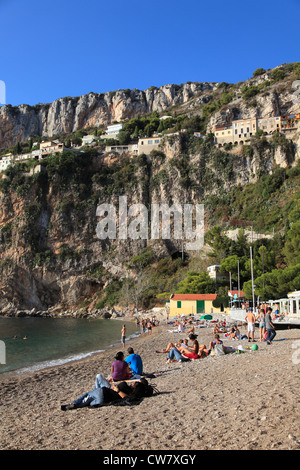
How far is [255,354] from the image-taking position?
1000 cm

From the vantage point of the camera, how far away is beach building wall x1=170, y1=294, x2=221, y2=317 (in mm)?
37656

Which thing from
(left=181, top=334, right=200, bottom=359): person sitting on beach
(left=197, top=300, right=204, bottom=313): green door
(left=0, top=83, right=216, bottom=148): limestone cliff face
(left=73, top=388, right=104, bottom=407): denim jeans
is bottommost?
(left=197, top=300, right=204, bottom=313): green door

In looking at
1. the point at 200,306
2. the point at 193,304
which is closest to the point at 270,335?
the point at 200,306

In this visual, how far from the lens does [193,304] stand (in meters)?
37.9

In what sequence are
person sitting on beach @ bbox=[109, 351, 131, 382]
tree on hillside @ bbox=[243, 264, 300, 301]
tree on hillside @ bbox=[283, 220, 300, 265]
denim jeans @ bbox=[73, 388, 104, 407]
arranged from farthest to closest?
tree on hillside @ bbox=[283, 220, 300, 265] < tree on hillside @ bbox=[243, 264, 300, 301] < person sitting on beach @ bbox=[109, 351, 131, 382] < denim jeans @ bbox=[73, 388, 104, 407]

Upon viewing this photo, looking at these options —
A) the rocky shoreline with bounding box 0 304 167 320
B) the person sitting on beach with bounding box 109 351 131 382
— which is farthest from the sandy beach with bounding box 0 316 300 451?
the rocky shoreline with bounding box 0 304 167 320

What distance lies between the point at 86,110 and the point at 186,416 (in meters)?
110

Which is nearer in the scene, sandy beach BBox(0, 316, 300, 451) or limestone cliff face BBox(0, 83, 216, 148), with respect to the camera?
sandy beach BBox(0, 316, 300, 451)

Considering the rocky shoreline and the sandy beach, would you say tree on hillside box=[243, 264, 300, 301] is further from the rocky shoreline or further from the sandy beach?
the sandy beach

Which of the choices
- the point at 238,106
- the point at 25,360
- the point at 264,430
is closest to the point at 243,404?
A: the point at 264,430

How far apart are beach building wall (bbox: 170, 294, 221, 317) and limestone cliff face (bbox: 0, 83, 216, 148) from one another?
7673 centimetres

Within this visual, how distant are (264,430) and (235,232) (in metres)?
46.7

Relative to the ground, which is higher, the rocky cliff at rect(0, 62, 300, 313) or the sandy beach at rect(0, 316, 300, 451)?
the rocky cliff at rect(0, 62, 300, 313)

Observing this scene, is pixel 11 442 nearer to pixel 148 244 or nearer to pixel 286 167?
pixel 148 244
